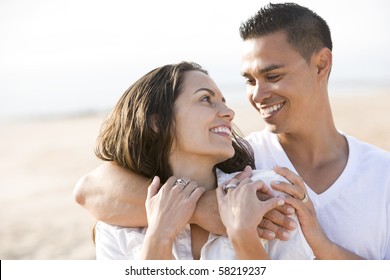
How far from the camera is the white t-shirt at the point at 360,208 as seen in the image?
2.48m

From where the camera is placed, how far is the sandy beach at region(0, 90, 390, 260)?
599 cm

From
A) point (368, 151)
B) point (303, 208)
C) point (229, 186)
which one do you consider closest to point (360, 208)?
point (368, 151)

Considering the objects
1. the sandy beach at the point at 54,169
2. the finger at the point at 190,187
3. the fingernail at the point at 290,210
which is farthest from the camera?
the sandy beach at the point at 54,169

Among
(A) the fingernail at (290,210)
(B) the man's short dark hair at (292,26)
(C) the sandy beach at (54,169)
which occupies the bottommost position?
(C) the sandy beach at (54,169)

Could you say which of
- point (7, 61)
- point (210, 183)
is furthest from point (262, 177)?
point (7, 61)

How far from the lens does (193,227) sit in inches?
93.5

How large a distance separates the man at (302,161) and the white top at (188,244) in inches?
1.8

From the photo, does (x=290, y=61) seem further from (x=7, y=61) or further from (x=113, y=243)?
(x=7, y=61)

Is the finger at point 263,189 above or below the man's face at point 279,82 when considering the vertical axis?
below

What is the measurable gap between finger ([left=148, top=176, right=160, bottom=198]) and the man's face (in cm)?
73

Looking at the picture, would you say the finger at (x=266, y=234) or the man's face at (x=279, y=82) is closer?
the finger at (x=266, y=234)

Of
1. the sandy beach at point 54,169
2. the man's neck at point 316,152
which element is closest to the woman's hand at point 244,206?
the man's neck at point 316,152

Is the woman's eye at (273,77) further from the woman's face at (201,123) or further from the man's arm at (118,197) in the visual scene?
the man's arm at (118,197)

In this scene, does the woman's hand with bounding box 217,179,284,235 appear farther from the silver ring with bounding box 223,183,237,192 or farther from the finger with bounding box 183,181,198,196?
the finger with bounding box 183,181,198,196
